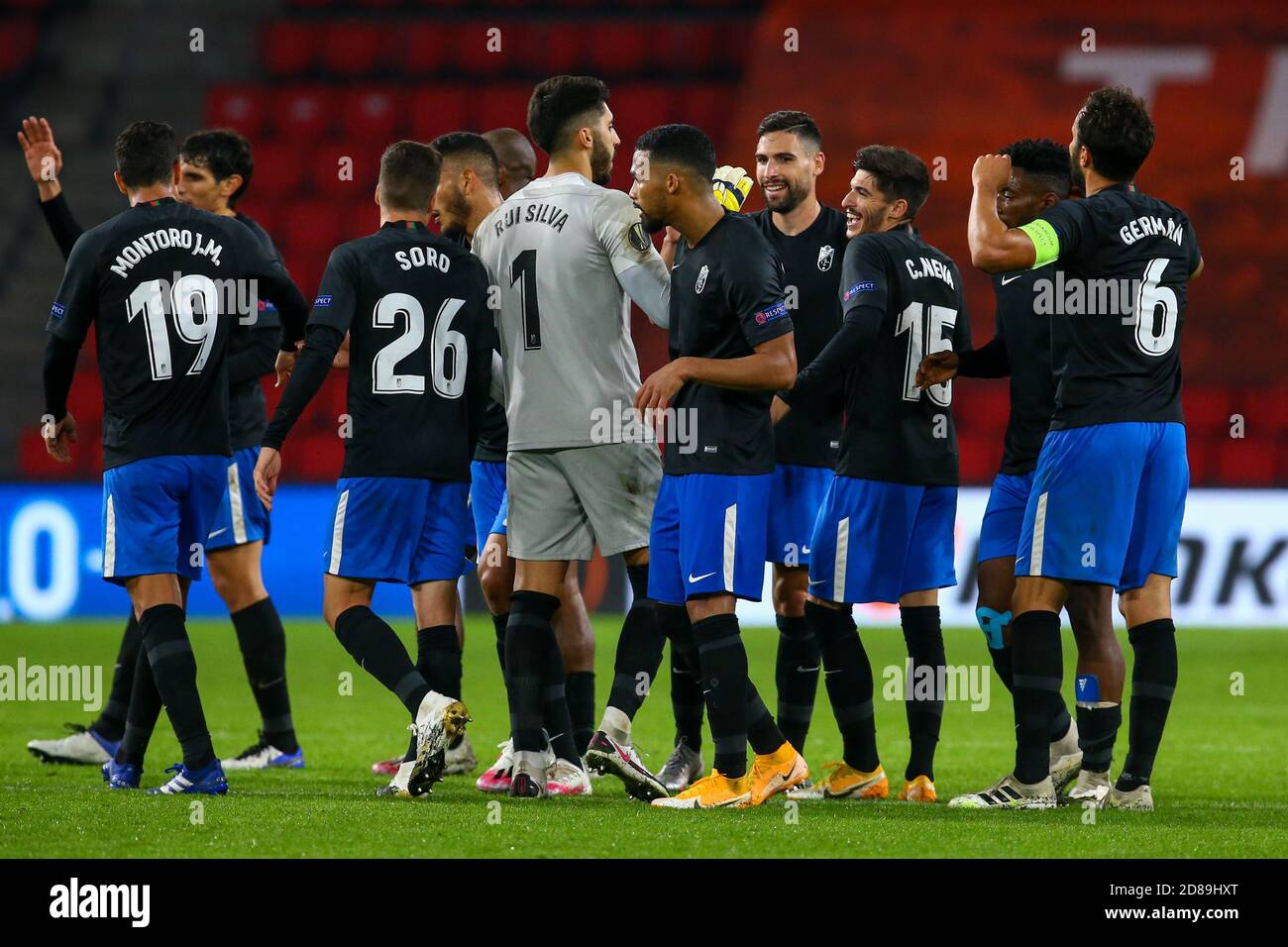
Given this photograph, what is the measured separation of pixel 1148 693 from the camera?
5262 millimetres

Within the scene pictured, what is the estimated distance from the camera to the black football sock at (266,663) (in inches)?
262

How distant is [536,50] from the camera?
63.7ft

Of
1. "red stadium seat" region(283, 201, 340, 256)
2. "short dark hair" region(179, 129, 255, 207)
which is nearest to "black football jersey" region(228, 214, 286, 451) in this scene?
"short dark hair" region(179, 129, 255, 207)

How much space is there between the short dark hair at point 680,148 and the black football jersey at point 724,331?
0.19m

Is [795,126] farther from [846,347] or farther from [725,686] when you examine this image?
[725,686]

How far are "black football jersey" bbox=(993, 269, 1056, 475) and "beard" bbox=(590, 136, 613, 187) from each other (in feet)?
4.64

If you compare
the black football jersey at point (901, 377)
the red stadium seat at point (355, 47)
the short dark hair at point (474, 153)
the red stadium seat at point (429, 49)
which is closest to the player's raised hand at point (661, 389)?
the black football jersey at point (901, 377)

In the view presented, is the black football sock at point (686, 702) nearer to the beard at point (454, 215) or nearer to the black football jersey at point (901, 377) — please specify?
the black football jersey at point (901, 377)

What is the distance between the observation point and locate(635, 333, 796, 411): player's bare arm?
16.6ft
